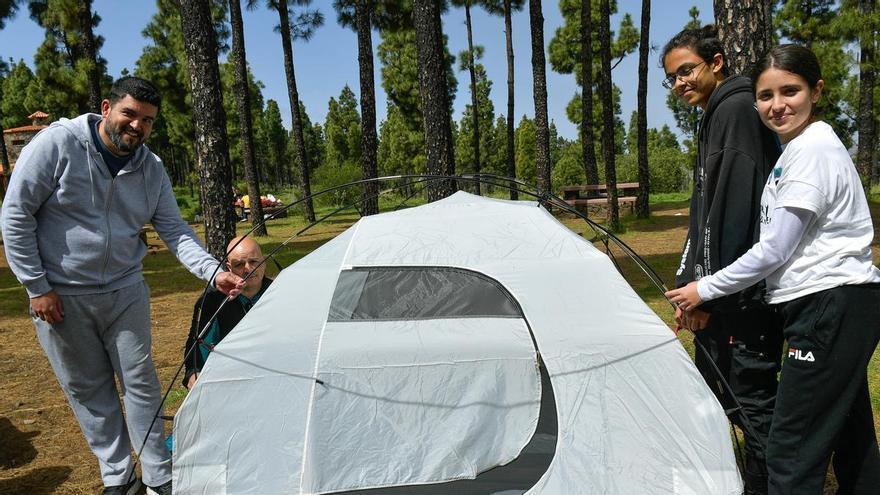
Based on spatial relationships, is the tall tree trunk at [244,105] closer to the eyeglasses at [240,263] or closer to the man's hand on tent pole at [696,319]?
the eyeglasses at [240,263]

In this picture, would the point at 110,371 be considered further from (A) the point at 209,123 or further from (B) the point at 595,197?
(B) the point at 595,197

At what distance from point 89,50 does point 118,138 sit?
11.1 metres

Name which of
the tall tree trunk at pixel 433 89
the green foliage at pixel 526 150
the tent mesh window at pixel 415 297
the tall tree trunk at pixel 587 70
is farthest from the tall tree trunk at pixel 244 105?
the green foliage at pixel 526 150

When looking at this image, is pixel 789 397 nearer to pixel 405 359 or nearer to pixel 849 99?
pixel 405 359

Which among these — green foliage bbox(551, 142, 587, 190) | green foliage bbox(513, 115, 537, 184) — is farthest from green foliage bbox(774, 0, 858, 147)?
green foliage bbox(513, 115, 537, 184)

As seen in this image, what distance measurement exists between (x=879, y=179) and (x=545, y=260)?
2570 centimetres

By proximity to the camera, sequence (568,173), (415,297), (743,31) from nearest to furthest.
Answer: (415,297), (743,31), (568,173)

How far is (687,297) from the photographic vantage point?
6.47ft

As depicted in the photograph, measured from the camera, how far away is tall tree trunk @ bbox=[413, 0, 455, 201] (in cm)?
552

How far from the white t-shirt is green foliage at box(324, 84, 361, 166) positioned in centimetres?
3094

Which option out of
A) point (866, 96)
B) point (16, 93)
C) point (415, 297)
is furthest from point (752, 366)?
point (16, 93)

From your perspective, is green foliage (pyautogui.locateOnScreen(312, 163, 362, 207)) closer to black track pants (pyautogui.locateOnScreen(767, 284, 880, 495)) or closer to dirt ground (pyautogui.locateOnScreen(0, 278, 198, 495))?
dirt ground (pyautogui.locateOnScreen(0, 278, 198, 495))

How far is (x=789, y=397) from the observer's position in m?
1.75

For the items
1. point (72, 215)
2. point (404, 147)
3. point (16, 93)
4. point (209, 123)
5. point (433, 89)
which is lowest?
point (72, 215)
